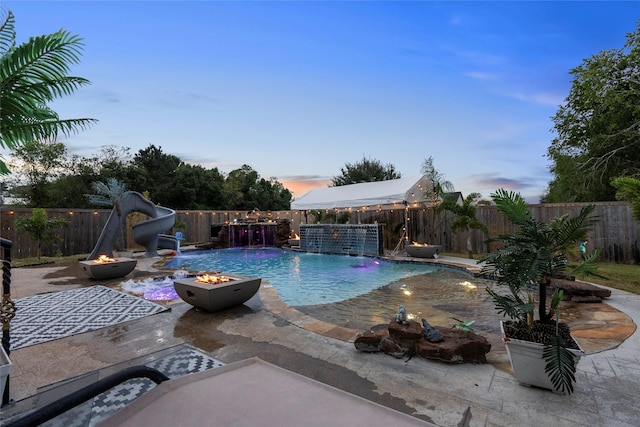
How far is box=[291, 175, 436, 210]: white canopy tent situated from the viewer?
11781 mm

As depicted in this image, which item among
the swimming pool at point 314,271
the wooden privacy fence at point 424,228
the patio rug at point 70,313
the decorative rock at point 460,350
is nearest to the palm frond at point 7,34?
the patio rug at point 70,313

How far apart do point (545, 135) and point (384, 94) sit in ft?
23.8

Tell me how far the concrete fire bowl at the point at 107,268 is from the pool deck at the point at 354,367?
3.95 meters

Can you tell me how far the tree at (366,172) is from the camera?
28900mm

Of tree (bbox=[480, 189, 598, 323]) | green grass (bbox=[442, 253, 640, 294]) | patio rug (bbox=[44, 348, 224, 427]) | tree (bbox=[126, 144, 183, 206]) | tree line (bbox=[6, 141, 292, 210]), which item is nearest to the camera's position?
patio rug (bbox=[44, 348, 224, 427])

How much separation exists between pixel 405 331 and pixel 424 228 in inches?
438

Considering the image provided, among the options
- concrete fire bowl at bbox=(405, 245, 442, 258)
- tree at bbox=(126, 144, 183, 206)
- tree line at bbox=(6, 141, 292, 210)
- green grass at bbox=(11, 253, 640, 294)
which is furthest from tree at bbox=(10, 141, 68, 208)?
concrete fire bowl at bbox=(405, 245, 442, 258)

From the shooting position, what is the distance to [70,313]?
5.01 m

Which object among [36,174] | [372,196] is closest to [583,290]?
[372,196]

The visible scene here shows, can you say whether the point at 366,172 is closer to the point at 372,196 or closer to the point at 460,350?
the point at 372,196

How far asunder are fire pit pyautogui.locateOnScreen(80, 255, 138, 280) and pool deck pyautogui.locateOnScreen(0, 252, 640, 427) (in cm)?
395

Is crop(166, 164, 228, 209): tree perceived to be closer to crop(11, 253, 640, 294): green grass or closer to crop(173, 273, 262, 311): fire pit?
crop(11, 253, 640, 294): green grass

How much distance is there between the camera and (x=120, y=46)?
7.18 metres

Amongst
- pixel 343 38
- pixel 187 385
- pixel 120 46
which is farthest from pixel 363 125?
pixel 187 385
